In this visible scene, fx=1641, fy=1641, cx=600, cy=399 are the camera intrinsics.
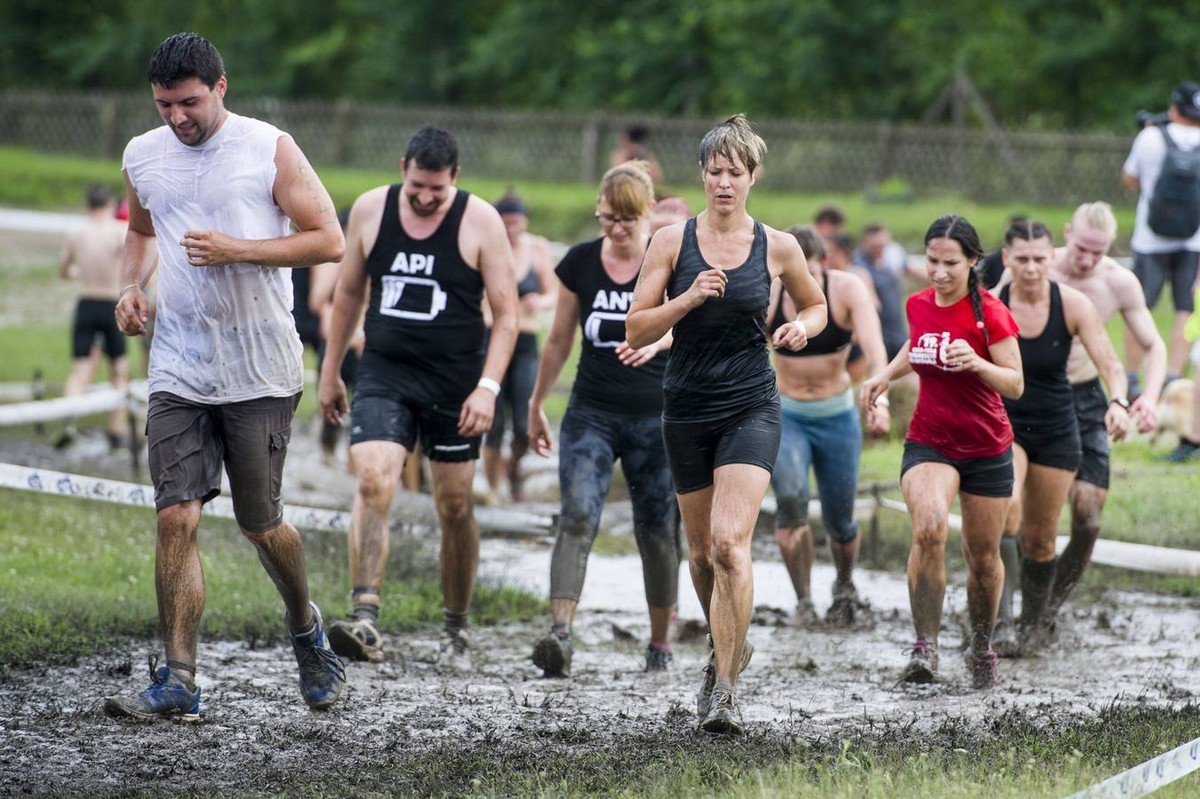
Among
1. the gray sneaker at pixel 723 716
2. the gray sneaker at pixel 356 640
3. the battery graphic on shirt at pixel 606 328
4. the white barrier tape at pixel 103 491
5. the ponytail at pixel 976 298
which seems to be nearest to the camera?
the gray sneaker at pixel 723 716

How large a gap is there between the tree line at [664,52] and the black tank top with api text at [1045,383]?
24.2 meters

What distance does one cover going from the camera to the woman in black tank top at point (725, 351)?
6.20 metres

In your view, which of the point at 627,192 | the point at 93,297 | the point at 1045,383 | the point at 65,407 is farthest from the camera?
the point at 93,297

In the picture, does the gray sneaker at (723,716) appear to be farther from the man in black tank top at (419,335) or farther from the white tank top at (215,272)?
the white tank top at (215,272)

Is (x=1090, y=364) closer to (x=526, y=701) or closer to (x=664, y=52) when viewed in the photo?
(x=526, y=701)

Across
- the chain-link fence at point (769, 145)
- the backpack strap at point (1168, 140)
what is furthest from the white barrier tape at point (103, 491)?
the chain-link fence at point (769, 145)

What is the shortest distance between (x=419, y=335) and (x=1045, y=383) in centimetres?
303

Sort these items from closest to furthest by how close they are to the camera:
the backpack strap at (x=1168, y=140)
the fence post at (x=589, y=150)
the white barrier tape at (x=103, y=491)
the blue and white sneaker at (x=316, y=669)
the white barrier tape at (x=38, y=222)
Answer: the blue and white sneaker at (x=316, y=669) < the white barrier tape at (x=103, y=491) < the backpack strap at (x=1168, y=140) < the white barrier tape at (x=38, y=222) < the fence post at (x=589, y=150)

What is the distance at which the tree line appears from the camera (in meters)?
32.4

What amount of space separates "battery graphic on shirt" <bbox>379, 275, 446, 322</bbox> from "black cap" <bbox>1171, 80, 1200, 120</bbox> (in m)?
7.07

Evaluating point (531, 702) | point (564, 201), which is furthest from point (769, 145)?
point (531, 702)

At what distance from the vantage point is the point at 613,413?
7.88 meters

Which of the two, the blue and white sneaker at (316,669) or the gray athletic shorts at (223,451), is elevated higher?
the gray athletic shorts at (223,451)

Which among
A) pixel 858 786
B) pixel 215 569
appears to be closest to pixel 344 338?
pixel 215 569
